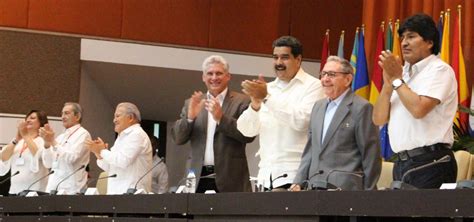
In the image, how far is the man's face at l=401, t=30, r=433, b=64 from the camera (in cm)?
375

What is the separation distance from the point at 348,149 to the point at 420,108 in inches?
21.3

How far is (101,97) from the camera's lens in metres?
10.1

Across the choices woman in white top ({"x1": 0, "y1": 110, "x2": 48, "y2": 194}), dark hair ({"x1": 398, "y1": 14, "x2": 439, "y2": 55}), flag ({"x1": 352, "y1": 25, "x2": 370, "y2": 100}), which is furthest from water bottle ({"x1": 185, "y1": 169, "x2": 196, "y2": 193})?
flag ({"x1": 352, "y1": 25, "x2": 370, "y2": 100})

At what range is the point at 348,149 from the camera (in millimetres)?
4031

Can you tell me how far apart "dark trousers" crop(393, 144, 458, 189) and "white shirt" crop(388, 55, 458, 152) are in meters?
0.04

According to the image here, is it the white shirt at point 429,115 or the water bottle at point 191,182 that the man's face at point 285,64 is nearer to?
the water bottle at point 191,182

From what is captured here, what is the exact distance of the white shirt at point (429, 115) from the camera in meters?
3.62

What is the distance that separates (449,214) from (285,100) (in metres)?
1.78

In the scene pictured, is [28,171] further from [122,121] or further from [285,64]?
[285,64]

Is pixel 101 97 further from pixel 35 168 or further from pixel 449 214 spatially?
pixel 449 214

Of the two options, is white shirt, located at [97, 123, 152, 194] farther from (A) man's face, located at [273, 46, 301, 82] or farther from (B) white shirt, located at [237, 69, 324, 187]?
(A) man's face, located at [273, 46, 301, 82]

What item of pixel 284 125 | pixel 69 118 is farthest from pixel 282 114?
pixel 69 118

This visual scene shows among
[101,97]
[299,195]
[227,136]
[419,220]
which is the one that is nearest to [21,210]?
[227,136]

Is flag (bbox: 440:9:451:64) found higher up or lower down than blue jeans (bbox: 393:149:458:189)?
higher up
